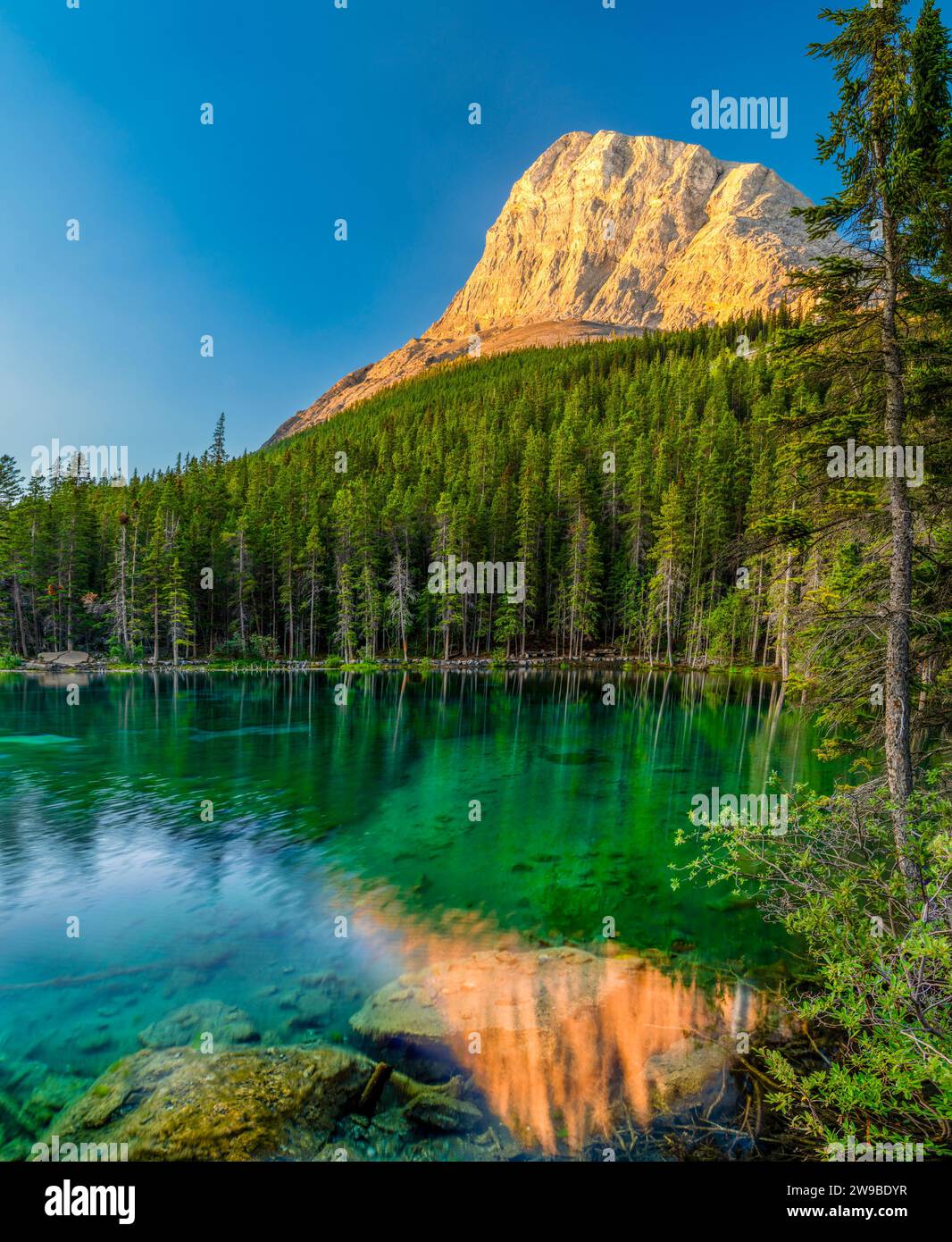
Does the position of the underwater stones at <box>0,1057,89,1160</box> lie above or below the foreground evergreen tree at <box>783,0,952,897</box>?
below

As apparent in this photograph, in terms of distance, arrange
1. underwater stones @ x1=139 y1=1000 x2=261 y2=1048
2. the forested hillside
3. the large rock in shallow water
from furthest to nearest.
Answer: the forested hillside < underwater stones @ x1=139 y1=1000 x2=261 y2=1048 < the large rock in shallow water

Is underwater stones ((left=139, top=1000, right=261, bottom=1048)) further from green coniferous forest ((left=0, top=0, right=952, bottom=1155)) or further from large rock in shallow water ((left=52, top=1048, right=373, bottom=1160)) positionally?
green coniferous forest ((left=0, top=0, right=952, bottom=1155))

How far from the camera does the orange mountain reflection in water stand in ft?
19.4

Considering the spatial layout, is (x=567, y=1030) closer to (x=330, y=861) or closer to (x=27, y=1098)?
(x=27, y=1098)

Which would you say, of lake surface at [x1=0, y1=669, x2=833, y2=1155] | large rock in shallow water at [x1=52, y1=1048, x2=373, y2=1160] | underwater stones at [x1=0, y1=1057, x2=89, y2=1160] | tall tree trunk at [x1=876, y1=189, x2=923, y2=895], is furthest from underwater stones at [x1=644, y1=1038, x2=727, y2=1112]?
underwater stones at [x1=0, y1=1057, x2=89, y2=1160]

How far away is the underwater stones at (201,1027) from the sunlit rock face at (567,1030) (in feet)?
5.09

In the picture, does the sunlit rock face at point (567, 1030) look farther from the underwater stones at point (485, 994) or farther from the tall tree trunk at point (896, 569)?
the tall tree trunk at point (896, 569)

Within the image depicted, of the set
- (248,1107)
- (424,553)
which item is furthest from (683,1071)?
(424,553)

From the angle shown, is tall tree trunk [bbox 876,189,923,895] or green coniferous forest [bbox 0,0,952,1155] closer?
green coniferous forest [bbox 0,0,952,1155]

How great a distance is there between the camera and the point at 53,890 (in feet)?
38.6

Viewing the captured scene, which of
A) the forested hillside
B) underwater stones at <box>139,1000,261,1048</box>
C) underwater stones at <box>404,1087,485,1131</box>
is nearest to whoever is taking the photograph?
underwater stones at <box>404,1087,485,1131</box>

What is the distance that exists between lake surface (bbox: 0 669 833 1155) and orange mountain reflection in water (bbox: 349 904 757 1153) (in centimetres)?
13

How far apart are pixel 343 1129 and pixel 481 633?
188ft
